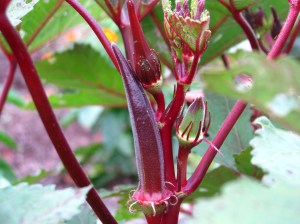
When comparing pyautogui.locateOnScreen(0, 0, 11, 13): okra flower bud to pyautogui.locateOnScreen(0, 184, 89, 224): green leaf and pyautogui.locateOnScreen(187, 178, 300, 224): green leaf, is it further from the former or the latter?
pyautogui.locateOnScreen(187, 178, 300, 224): green leaf

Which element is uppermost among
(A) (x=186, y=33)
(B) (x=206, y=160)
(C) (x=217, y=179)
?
(A) (x=186, y=33)

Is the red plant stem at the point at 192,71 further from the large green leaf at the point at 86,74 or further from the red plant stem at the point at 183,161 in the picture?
the large green leaf at the point at 86,74

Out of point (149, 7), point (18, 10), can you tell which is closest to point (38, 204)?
point (18, 10)

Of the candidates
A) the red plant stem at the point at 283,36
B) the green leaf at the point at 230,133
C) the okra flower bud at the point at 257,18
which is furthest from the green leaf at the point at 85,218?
the okra flower bud at the point at 257,18

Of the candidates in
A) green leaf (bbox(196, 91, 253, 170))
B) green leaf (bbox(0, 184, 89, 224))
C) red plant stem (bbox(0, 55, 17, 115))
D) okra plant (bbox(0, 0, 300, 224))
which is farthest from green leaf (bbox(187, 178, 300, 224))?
red plant stem (bbox(0, 55, 17, 115))

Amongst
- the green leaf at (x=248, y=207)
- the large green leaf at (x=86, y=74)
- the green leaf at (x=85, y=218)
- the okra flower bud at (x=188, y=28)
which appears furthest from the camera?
the large green leaf at (x=86, y=74)

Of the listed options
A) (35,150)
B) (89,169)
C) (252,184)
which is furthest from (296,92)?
(35,150)

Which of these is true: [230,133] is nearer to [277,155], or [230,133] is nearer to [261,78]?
[277,155]
